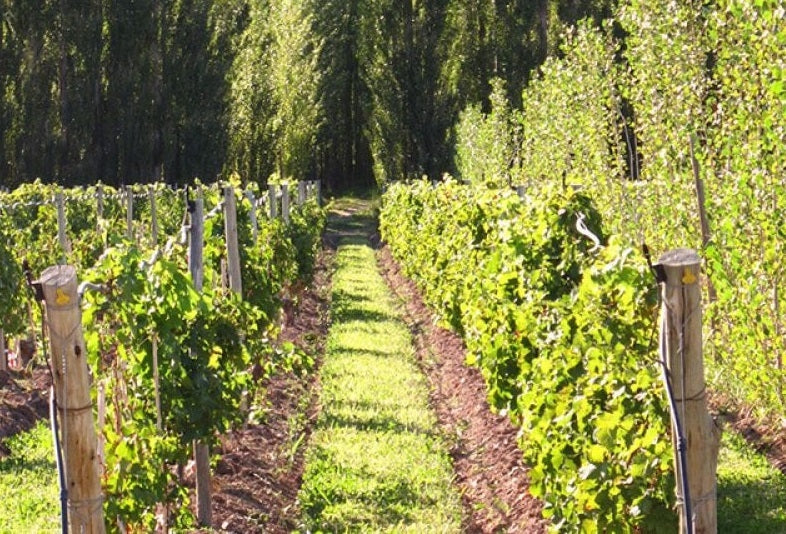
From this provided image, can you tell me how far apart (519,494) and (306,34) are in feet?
130

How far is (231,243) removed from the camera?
379 inches

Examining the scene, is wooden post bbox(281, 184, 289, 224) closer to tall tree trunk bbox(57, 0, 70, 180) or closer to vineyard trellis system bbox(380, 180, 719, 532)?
vineyard trellis system bbox(380, 180, 719, 532)

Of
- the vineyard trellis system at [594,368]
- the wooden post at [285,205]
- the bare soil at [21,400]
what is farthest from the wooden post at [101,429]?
the wooden post at [285,205]

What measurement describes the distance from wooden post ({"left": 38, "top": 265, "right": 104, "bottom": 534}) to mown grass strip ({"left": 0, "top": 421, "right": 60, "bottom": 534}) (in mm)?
1744

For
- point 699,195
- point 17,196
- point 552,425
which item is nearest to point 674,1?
point 699,195

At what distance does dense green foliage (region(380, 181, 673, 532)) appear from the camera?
14.8ft

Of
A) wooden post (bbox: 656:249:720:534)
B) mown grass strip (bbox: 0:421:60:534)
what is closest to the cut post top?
wooden post (bbox: 656:249:720:534)

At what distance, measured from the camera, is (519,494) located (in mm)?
7203

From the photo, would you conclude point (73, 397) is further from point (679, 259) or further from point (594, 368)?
point (679, 259)

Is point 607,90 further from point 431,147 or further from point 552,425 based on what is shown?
point 431,147

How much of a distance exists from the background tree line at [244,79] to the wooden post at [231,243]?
2206cm

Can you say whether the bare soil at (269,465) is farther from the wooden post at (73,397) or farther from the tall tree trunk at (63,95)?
the tall tree trunk at (63,95)

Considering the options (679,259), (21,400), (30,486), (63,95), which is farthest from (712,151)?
(63,95)

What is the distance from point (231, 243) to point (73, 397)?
5.39 metres
